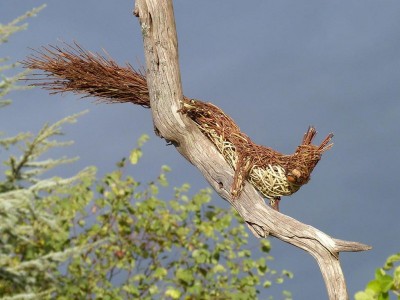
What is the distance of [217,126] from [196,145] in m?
0.19

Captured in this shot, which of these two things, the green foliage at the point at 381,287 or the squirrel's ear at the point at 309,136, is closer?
the green foliage at the point at 381,287

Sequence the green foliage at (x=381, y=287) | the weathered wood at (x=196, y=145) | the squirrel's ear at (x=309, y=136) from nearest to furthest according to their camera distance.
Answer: the green foliage at (x=381, y=287) → the weathered wood at (x=196, y=145) → the squirrel's ear at (x=309, y=136)

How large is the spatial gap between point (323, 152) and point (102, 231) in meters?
2.44

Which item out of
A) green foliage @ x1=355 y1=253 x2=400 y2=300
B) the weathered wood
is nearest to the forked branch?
the weathered wood

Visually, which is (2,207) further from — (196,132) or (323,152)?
(323,152)

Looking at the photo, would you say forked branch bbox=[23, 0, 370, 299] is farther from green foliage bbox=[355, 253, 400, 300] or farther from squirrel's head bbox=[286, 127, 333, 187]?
green foliage bbox=[355, 253, 400, 300]

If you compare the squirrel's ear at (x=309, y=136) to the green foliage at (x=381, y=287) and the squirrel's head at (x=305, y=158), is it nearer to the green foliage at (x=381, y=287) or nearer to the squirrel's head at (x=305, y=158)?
the squirrel's head at (x=305, y=158)

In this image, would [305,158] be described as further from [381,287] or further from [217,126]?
[381,287]

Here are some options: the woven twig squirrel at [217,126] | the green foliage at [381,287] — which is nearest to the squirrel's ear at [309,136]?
the woven twig squirrel at [217,126]

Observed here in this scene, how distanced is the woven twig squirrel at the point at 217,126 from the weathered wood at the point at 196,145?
0.07 metres

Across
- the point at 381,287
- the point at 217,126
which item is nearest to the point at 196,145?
the point at 217,126

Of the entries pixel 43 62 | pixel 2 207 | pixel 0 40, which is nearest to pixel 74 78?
pixel 43 62

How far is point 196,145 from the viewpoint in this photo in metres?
4.91

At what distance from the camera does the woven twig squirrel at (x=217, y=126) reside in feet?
15.7
